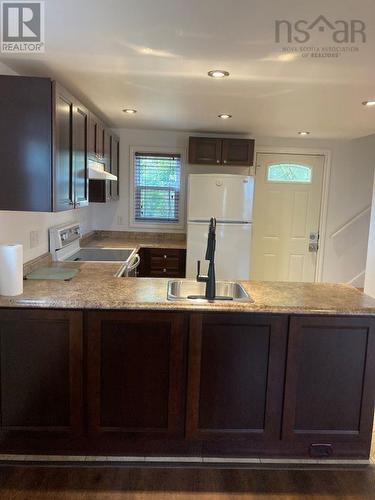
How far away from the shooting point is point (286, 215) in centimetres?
518

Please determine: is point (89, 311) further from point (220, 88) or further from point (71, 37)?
point (220, 88)

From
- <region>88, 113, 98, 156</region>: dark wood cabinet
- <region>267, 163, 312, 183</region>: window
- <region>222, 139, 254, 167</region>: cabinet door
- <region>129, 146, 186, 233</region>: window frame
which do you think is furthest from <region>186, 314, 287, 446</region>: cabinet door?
<region>267, 163, 312, 183</region>: window

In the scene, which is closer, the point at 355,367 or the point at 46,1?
the point at 46,1

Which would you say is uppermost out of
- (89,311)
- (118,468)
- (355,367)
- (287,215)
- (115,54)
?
(115,54)

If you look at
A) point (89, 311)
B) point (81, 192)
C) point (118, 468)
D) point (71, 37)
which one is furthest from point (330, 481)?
point (71, 37)

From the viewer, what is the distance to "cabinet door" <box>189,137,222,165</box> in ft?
15.0

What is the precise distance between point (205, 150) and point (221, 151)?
189mm

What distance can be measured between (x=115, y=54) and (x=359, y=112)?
7.41 feet

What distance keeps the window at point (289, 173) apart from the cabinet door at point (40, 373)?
374cm

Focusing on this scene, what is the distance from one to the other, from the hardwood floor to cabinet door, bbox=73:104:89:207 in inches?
66.9

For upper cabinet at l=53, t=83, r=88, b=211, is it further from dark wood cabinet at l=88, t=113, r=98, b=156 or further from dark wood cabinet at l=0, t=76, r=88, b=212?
dark wood cabinet at l=88, t=113, r=98, b=156

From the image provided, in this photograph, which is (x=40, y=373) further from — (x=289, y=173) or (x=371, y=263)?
(x=289, y=173)

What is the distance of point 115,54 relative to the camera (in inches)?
80.5

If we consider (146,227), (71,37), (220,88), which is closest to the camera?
(71,37)
